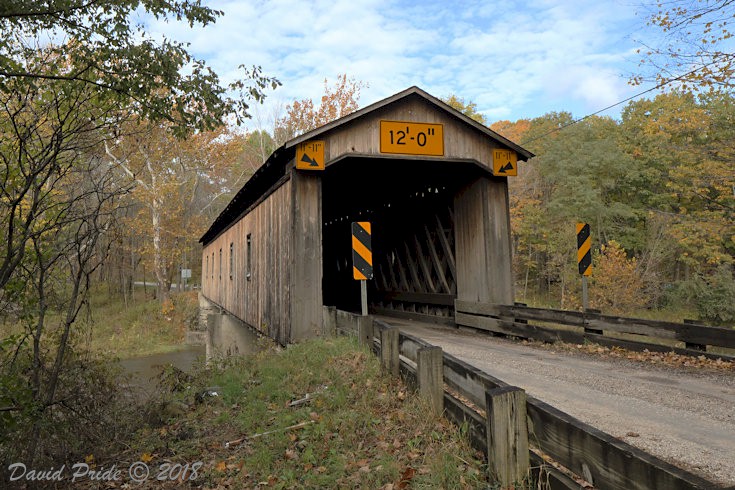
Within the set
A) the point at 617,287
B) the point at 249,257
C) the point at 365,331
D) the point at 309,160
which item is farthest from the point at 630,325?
the point at 617,287

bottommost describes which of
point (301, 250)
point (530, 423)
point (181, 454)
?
point (181, 454)

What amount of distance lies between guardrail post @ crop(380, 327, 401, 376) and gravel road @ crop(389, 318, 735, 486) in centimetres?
131

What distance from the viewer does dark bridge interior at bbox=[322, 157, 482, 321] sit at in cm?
1148

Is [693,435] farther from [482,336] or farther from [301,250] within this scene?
[301,250]

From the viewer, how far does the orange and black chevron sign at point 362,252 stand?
7383mm

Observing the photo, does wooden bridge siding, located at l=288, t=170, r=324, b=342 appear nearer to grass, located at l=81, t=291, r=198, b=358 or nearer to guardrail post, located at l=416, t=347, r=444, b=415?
guardrail post, located at l=416, t=347, r=444, b=415

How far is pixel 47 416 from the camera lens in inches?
203

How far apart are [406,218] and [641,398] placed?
30.4 feet

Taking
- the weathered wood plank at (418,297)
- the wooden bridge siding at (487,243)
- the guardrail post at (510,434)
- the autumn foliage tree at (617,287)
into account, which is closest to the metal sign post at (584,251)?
the wooden bridge siding at (487,243)

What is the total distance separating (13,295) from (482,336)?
774cm

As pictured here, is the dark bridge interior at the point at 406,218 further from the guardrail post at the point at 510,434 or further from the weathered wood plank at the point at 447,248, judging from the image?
the guardrail post at the point at 510,434

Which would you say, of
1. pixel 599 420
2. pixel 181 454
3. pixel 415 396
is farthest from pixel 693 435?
pixel 181 454

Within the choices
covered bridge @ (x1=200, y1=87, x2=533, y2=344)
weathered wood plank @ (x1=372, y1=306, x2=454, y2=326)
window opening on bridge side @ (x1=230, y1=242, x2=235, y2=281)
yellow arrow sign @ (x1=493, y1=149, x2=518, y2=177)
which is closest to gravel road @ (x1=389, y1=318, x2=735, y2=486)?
covered bridge @ (x1=200, y1=87, x2=533, y2=344)

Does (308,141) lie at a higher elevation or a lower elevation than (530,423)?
higher
